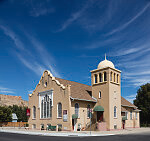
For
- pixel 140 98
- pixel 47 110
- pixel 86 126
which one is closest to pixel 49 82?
pixel 47 110

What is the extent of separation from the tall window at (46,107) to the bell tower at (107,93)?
342 inches

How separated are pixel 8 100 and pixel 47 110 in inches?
2693

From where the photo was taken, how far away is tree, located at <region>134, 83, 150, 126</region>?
58.6 metres

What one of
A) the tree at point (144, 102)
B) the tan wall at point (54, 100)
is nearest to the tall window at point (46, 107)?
the tan wall at point (54, 100)

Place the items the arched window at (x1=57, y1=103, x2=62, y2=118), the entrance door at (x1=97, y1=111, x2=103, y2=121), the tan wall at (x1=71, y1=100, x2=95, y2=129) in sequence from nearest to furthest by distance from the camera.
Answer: the tan wall at (x1=71, y1=100, x2=95, y2=129) → the arched window at (x1=57, y1=103, x2=62, y2=118) → the entrance door at (x1=97, y1=111, x2=103, y2=121)

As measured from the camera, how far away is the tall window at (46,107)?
36.4 meters

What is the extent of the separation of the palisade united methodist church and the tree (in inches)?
811

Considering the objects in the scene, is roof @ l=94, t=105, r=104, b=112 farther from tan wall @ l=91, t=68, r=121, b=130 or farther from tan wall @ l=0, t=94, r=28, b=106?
tan wall @ l=0, t=94, r=28, b=106

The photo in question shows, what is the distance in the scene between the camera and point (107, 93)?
117ft

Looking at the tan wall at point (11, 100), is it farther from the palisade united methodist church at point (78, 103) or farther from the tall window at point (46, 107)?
the tall window at point (46, 107)

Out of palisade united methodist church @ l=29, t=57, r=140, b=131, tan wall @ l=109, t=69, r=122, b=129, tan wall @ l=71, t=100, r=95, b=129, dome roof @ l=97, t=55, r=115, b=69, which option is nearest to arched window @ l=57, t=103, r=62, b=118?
palisade united methodist church @ l=29, t=57, r=140, b=131

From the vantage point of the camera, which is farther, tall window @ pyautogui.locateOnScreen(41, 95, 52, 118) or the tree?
the tree

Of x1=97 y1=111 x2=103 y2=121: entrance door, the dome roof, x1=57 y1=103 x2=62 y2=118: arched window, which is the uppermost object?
the dome roof

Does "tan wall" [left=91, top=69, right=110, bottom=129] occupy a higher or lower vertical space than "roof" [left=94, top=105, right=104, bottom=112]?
higher
